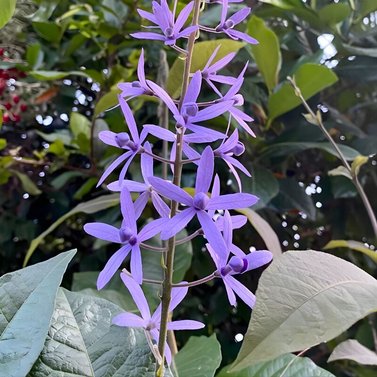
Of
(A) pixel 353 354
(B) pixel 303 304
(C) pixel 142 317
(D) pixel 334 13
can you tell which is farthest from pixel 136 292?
(D) pixel 334 13

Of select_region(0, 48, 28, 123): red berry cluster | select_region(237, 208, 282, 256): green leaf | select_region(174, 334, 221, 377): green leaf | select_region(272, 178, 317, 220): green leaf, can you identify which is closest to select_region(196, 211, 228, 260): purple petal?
select_region(174, 334, 221, 377): green leaf

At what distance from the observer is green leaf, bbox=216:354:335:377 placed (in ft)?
1.59

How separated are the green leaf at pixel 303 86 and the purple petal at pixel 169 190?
509 millimetres

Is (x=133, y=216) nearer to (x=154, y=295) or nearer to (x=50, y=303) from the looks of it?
(x=50, y=303)

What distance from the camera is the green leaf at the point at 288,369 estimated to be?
48 centimetres

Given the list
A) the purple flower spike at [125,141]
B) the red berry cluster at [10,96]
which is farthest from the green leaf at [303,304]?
the red berry cluster at [10,96]

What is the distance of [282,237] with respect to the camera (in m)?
1.02

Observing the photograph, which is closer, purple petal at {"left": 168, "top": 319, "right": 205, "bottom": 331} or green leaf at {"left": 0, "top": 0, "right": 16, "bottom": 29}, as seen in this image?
purple petal at {"left": 168, "top": 319, "right": 205, "bottom": 331}

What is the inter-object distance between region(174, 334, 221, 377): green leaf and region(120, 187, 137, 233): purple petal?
0.20m

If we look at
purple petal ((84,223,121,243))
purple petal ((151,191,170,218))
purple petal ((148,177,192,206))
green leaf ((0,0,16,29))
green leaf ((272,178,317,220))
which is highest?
green leaf ((0,0,16,29))

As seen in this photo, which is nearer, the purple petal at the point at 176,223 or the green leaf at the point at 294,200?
the purple petal at the point at 176,223

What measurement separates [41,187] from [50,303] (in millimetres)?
814

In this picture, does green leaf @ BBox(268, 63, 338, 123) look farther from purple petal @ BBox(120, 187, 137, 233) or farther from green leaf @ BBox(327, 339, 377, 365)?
purple petal @ BBox(120, 187, 137, 233)

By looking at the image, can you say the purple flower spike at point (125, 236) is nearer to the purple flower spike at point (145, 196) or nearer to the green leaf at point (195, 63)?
the purple flower spike at point (145, 196)
